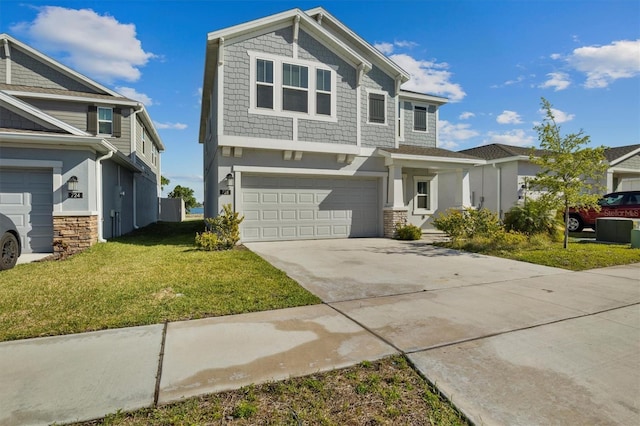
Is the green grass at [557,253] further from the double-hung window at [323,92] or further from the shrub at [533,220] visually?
the double-hung window at [323,92]

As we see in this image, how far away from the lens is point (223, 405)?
90.7 inches

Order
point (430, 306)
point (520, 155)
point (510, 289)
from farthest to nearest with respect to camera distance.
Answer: point (520, 155) → point (510, 289) → point (430, 306)

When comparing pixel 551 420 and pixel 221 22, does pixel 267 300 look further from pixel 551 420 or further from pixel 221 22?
pixel 221 22

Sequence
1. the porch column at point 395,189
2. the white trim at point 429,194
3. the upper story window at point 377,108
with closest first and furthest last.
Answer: the porch column at point 395,189 < the upper story window at point 377,108 < the white trim at point 429,194

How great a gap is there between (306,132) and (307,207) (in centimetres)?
269

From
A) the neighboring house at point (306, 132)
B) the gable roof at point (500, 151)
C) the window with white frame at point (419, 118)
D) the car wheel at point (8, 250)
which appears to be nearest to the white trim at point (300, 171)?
the neighboring house at point (306, 132)

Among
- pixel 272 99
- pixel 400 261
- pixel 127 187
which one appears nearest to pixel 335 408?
pixel 400 261

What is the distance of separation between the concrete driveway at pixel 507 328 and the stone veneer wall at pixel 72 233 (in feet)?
18.6

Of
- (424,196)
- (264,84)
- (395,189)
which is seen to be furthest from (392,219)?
(264,84)

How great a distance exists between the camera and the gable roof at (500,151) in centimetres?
1710

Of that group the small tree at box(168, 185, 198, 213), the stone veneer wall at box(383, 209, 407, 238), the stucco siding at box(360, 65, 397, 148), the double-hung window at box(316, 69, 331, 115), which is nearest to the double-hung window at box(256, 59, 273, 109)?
the double-hung window at box(316, 69, 331, 115)

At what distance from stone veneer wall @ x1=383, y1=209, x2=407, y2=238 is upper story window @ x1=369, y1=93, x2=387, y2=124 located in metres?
3.61

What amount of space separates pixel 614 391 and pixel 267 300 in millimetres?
3747

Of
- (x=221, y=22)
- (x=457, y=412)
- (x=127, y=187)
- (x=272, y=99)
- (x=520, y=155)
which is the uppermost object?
(x=221, y=22)
